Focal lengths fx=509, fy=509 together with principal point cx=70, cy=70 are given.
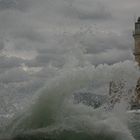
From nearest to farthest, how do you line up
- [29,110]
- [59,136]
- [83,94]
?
[59,136] < [29,110] < [83,94]

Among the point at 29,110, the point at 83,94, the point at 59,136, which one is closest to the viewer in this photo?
the point at 59,136

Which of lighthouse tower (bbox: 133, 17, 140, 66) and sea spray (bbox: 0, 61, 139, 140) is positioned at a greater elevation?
lighthouse tower (bbox: 133, 17, 140, 66)

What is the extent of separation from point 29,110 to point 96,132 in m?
2.79

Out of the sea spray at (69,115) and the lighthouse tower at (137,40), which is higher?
the lighthouse tower at (137,40)

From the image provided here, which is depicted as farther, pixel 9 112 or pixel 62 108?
pixel 9 112

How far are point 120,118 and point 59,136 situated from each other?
2891 mm

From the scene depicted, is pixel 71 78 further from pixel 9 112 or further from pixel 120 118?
pixel 9 112

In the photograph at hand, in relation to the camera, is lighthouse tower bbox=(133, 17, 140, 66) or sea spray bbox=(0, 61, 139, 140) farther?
lighthouse tower bbox=(133, 17, 140, 66)

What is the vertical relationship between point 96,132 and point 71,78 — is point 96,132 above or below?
below

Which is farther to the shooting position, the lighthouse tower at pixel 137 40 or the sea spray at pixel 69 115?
the lighthouse tower at pixel 137 40

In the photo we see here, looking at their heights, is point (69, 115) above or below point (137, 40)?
below

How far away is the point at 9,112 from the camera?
72.0 feet

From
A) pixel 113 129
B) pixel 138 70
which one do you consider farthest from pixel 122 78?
pixel 113 129

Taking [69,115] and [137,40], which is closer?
[69,115]
